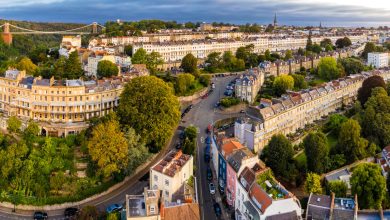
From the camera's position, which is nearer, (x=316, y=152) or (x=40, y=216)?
(x=40, y=216)

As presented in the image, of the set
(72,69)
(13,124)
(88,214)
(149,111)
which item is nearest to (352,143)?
(149,111)

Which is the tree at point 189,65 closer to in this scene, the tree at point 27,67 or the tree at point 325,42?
the tree at point 27,67

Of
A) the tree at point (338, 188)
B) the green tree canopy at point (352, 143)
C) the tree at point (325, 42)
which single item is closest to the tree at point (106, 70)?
the green tree canopy at point (352, 143)

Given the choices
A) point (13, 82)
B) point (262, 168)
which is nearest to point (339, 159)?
point (262, 168)

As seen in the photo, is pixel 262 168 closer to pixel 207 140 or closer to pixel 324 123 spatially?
pixel 207 140

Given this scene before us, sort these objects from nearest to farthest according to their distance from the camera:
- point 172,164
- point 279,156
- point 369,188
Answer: point 369,188
point 172,164
point 279,156

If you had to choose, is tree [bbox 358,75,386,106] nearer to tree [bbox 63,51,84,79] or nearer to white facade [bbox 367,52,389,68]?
white facade [bbox 367,52,389,68]

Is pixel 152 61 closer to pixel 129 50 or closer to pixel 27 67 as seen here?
pixel 129 50
